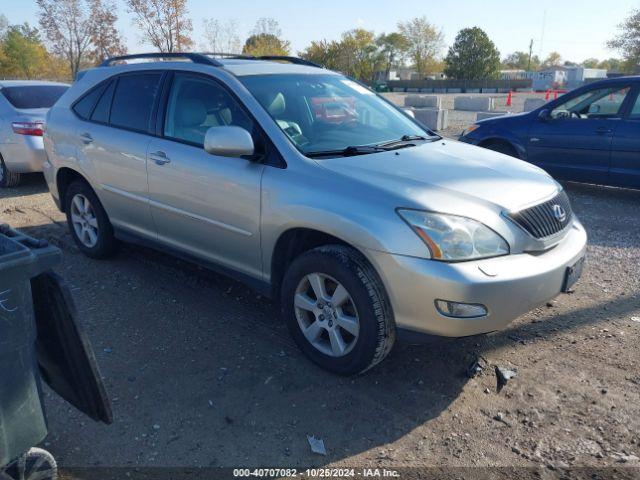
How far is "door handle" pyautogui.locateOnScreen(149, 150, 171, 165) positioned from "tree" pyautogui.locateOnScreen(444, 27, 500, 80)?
69.4m

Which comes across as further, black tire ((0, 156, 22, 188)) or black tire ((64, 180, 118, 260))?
black tire ((0, 156, 22, 188))

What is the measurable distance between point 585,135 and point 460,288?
5.81 m

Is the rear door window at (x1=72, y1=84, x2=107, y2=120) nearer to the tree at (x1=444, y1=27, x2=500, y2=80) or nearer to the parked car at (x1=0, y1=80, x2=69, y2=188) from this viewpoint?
the parked car at (x1=0, y1=80, x2=69, y2=188)

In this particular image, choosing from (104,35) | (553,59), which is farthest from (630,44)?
(553,59)

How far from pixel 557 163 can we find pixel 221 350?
19.9 ft

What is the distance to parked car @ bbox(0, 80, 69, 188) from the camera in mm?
7770

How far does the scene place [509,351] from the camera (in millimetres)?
3660

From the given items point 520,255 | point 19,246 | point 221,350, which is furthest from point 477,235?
point 19,246

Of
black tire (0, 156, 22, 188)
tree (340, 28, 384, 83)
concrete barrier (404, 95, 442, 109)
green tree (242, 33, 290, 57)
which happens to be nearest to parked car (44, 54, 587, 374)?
black tire (0, 156, 22, 188)

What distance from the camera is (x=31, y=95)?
27.5ft

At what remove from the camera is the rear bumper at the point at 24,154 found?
7.79 metres

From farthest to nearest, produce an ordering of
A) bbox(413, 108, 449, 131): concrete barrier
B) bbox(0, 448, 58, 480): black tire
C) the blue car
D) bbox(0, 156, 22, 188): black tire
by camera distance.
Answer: bbox(413, 108, 449, 131): concrete barrier < bbox(0, 156, 22, 188): black tire < the blue car < bbox(0, 448, 58, 480): black tire

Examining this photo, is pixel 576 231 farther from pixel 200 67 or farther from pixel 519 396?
pixel 200 67

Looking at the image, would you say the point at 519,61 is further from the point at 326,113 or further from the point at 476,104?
the point at 326,113
